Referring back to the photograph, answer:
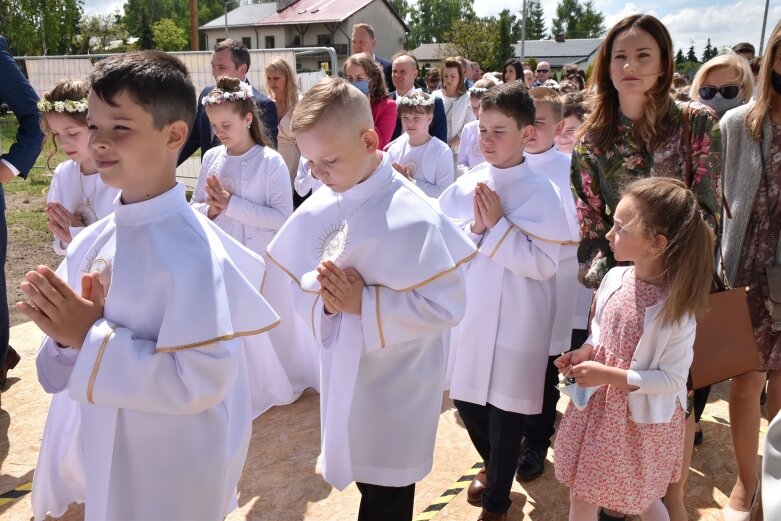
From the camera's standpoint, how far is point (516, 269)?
10.5 ft

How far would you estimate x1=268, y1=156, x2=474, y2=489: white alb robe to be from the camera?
8.05ft

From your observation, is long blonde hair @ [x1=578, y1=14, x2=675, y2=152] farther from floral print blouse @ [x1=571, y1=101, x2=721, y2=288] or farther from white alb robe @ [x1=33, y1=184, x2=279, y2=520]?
white alb robe @ [x1=33, y1=184, x2=279, y2=520]

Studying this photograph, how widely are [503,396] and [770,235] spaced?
148 centimetres

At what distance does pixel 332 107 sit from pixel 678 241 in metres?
1.37

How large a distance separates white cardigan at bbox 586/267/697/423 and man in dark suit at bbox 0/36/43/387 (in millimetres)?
4025

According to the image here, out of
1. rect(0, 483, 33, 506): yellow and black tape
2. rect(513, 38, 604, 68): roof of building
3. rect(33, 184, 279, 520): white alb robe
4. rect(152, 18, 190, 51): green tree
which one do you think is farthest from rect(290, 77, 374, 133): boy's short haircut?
rect(513, 38, 604, 68): roof of building

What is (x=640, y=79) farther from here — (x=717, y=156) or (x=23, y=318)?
(x=23, y=318)

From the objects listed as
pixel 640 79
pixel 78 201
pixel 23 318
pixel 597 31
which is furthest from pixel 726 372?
pixel 597 31

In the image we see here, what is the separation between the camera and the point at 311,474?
3828 millimetres

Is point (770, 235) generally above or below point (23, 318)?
above

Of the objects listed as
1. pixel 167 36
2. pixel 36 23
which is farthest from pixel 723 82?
pixel 167 36

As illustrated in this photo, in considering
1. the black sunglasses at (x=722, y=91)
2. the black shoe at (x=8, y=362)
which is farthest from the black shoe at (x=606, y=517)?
the black shoe at (x=8, y=362)

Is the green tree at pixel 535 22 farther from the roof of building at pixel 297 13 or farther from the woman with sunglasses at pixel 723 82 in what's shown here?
the woman with sunglasses at pixel 723 82

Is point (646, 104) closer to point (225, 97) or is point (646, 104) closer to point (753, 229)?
point (753, 229)
